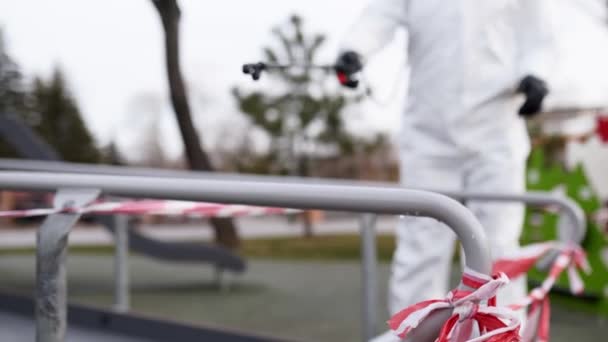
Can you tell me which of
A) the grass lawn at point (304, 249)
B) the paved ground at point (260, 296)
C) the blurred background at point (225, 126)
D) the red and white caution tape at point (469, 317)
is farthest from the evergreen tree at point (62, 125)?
the red and white caution tape at point (469, 317)

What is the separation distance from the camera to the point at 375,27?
5.82 feet

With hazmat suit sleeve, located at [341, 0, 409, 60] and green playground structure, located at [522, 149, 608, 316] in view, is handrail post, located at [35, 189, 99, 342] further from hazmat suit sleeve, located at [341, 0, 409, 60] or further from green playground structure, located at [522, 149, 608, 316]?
green playground structure, located at [522, 149, 608, 316]

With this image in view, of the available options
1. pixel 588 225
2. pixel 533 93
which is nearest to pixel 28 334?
pixel 533 93

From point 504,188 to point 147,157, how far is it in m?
3.60

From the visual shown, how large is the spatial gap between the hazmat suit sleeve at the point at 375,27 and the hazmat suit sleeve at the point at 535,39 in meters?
0.31

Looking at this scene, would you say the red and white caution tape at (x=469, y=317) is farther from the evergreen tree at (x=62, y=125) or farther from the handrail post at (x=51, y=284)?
the evergreen tree at (x=62, y=125)

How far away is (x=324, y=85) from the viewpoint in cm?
504

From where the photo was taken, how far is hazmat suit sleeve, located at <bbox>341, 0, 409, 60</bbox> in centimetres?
172

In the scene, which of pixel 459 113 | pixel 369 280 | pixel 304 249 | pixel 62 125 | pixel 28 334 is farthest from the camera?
pixel 304 249

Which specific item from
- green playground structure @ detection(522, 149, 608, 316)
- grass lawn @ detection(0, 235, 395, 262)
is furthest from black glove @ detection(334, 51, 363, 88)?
grass lawn @ detection(0, 235, 395, 262)

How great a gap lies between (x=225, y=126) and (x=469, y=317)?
4.09 m

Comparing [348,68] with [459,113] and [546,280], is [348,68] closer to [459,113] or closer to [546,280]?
[459,113]

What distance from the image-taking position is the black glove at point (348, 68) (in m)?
1.58

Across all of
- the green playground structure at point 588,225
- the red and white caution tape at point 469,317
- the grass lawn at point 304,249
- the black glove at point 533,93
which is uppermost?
the black glove at point 533,93
